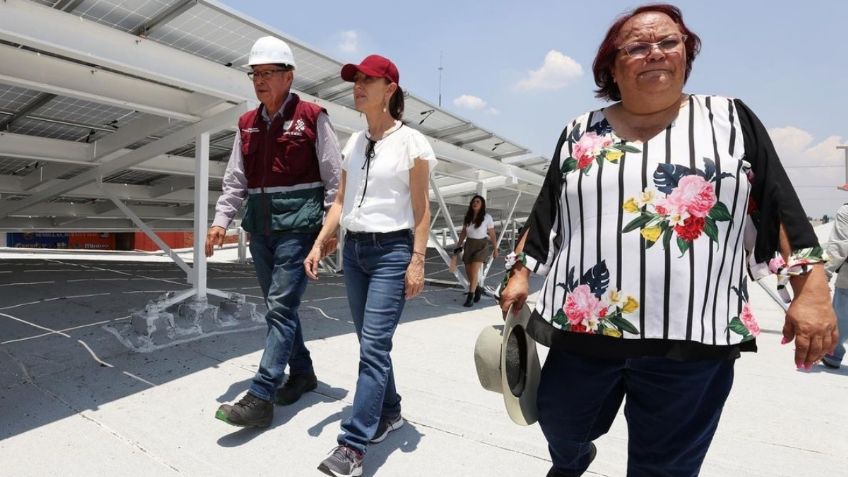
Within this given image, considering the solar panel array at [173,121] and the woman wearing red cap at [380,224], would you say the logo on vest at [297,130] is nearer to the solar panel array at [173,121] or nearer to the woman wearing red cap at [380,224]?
the woman wearing red cap at [380,224]

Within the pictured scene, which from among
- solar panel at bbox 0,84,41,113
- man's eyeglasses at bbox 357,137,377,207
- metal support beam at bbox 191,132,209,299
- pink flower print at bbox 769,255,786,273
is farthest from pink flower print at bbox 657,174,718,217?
solar panel at bbox 0,84,41,113

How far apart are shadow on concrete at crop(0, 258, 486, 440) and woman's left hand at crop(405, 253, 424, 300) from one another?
775 mm

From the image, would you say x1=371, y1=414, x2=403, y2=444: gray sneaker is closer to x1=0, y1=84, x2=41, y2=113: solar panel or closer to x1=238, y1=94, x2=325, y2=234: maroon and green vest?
x1=238, y1=94, x2=325, y2=234: maroon and green vest

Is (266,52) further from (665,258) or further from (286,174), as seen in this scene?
(665,258)

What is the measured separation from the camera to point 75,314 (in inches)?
179

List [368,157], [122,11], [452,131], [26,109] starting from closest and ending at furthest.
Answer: [368,157] → [122,11] → [26,109] → [452,131]

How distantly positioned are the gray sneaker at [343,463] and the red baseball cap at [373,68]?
1555mm

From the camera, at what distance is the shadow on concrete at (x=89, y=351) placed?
2711 millimetres

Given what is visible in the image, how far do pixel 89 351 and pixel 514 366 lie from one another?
3316mm

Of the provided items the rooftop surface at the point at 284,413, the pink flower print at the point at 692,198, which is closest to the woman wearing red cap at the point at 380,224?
the rooftop surface at the point at 284,413

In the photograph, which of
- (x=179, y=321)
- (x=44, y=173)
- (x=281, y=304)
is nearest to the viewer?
(x=281, y=304)

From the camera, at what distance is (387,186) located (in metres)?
2.19

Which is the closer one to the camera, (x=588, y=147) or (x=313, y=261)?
(x=588, y=147)

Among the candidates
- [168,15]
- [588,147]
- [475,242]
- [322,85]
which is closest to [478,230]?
[475,242]
